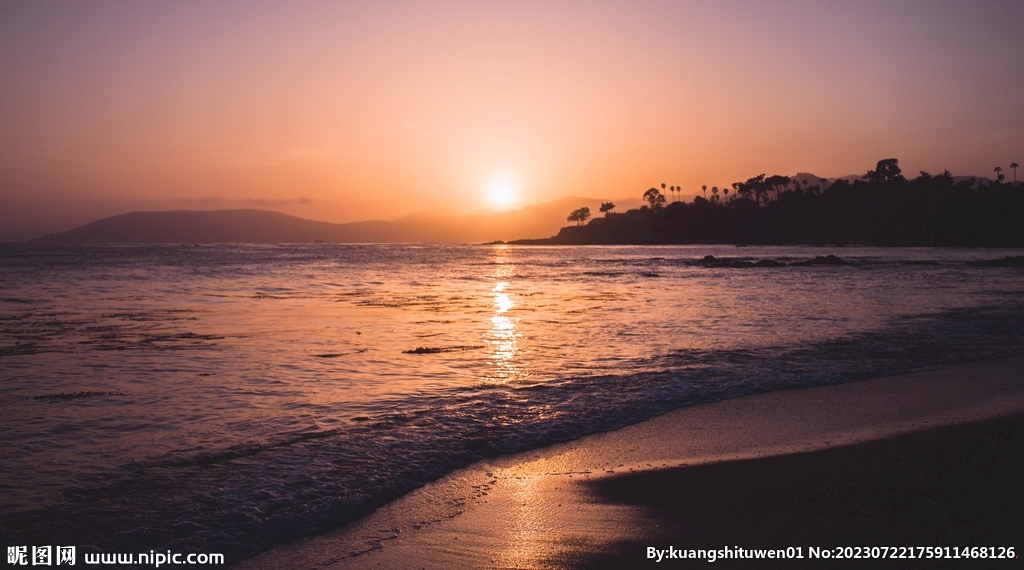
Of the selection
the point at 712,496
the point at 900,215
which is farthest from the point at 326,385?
the point at 900,215

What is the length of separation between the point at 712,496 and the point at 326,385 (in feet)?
22.9

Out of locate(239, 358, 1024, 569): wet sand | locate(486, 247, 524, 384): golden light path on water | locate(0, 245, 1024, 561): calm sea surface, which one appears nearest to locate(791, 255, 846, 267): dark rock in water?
locate(0, 245, 1024, 561): calm sea surface

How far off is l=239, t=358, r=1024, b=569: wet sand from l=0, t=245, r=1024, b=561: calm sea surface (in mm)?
645

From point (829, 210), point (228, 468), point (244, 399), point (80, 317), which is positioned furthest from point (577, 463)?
point (829, 210)

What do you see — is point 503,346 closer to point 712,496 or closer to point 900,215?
point 712,496

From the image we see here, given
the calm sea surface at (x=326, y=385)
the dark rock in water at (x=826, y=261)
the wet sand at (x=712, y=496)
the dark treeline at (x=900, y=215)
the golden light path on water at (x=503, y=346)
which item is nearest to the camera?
the wet sand at (x=712, y=496)

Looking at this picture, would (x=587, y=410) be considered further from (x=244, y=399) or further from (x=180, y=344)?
(x=180, y=344)

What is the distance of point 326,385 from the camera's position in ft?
34.8

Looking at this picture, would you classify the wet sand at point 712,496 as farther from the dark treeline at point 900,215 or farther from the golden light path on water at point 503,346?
the dark treeline at point 900,215

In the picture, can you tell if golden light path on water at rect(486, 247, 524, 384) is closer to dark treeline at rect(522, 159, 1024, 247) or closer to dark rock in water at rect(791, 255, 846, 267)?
dark rock in water at rect(791, 255, 846, 267)

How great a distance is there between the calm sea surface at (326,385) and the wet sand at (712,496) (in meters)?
0.65

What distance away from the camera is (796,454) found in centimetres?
699

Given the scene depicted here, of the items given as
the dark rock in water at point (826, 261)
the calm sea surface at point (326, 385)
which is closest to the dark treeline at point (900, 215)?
the dark rock in water at point (826, 261)

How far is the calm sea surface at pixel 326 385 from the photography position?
5816 millimetres
